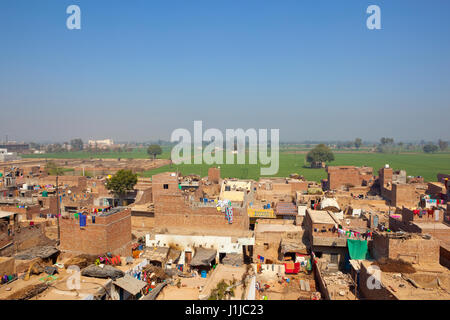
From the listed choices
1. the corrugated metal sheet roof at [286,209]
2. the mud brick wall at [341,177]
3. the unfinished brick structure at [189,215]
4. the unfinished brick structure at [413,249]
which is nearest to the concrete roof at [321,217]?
the unfinished brick structure at [413,249]

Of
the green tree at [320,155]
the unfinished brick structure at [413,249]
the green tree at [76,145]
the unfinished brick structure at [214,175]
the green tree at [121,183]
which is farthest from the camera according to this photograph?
the green tree at [76,145]

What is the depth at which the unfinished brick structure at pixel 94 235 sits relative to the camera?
56.0 feet

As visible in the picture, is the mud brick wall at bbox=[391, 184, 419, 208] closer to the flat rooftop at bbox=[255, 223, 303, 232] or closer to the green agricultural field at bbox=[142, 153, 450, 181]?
the flat rooftop at bbox=[255, 223, 303, 232]

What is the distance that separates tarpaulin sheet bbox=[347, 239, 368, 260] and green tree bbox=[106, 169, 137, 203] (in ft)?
69.6

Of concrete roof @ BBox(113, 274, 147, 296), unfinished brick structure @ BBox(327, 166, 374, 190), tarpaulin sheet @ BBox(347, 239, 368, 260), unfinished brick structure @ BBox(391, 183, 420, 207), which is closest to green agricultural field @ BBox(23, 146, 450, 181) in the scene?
unfinished brick structure @ BBox(327, 166, 374, 190)

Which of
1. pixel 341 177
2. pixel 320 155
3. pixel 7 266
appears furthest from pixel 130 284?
pixel 320 155

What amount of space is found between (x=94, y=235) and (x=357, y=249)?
43.4 ft

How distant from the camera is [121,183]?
102 ft

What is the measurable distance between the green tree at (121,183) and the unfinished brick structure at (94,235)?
44.2ft

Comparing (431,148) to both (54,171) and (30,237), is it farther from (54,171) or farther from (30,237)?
(30,237)

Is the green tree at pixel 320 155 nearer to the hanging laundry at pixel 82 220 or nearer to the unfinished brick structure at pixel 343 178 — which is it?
the unfinished brick structure at pixel 343 178

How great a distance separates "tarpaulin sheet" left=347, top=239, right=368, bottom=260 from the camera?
54.6ft
